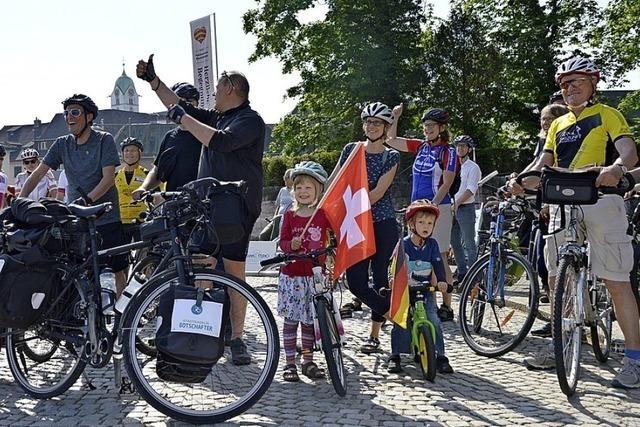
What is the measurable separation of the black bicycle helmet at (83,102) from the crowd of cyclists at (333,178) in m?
0.01

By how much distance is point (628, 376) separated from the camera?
5445mm

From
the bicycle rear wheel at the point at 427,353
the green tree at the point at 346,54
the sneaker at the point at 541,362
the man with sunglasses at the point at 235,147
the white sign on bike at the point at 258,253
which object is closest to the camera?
the bicycle rear wheel at the point at 427,353

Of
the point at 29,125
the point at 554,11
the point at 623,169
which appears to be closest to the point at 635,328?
the point at 623,169

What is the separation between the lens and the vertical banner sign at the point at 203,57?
14938 mm

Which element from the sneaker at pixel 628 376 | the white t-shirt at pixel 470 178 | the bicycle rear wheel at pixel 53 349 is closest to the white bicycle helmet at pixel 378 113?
the sneaker at pixel 628 376

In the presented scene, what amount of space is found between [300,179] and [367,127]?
3.21ft

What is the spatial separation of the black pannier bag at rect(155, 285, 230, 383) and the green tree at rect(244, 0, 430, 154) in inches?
1150

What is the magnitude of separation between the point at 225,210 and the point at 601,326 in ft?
9.86

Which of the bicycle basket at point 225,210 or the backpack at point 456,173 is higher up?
the backpack at point 456,173

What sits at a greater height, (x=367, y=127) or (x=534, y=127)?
(x=534, y=127)

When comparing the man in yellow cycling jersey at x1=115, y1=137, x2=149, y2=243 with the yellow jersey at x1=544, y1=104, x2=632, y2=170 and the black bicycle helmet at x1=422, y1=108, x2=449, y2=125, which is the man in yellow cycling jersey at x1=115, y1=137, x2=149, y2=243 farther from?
the yellow jersey at x1=544, y1=104, x2=632, y2=170

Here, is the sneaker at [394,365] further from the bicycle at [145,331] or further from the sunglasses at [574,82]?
the sunglasses at [574,82]

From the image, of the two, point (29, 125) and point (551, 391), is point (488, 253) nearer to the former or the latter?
point (551, 391)

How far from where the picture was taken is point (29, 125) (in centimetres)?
13350
